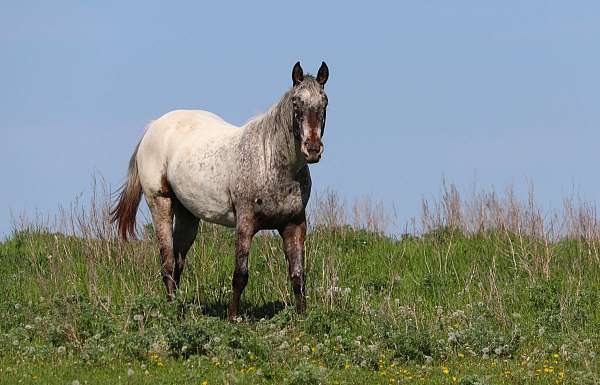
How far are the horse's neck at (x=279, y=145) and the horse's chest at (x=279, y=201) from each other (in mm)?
153

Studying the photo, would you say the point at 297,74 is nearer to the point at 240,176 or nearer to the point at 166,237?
the point at 240,176

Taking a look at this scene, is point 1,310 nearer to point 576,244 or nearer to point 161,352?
point 161,352

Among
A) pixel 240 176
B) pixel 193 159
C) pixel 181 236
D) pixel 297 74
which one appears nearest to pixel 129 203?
pixel 181 236

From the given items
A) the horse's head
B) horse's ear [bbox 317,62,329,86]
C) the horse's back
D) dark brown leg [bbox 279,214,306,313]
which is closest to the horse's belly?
the horse's back

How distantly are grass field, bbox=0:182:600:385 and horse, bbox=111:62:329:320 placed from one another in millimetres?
731

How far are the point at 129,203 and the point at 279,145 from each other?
3.49m

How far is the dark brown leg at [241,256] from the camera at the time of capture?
1088 cm

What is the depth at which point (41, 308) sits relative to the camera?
12477mm

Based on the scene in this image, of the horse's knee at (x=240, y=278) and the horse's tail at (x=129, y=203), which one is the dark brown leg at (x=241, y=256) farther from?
the horse's tail at (x=129, y=203)

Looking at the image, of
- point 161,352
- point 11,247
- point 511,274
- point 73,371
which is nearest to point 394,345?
point 161,352

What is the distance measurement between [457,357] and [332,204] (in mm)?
6790

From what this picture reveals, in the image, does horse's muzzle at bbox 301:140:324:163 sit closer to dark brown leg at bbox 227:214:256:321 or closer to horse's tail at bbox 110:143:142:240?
dark brown leg at bbox 227:214:256:321

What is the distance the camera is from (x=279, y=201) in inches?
425

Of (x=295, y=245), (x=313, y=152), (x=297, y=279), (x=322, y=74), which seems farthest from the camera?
(x=297, y=279)
